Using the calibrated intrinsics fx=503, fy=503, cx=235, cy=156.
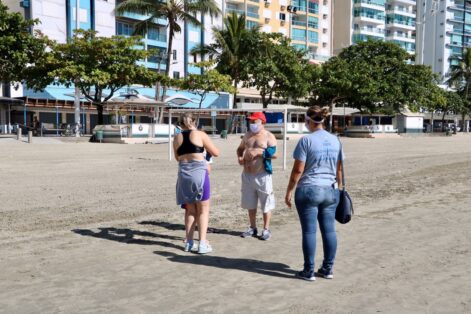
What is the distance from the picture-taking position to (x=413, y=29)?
10025 centimetres

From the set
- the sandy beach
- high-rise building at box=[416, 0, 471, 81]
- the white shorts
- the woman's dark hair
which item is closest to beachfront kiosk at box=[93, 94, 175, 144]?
the sandy beach

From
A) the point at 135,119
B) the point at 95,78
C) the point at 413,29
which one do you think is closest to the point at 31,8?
the point at 135,119

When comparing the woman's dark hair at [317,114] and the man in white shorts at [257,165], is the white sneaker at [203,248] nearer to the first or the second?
the man in white shorts at [257,165]

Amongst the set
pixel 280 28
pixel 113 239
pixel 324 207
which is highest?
pixel 280 28

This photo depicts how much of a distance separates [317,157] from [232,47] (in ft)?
128

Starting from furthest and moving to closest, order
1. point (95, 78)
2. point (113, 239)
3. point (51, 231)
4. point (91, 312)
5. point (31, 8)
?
point (31, 8)
point (95, 78)
point (51, 231)
point (113, 239)
point (91, 312)

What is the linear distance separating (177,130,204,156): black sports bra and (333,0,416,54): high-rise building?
86.2 m

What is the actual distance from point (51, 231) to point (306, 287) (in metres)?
3.80

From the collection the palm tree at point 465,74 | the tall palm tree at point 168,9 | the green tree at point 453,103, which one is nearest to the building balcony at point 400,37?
the palm tree at point 465,74

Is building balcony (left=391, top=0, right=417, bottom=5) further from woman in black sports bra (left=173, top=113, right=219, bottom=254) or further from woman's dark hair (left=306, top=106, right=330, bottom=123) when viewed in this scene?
woman's dark hair (left=306, top=106, right=330, bottom=123)

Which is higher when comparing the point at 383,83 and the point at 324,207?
the point at 383,83

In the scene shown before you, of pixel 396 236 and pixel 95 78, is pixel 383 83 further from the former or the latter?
pixel 396 236

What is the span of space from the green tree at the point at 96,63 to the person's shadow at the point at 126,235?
24.4 m

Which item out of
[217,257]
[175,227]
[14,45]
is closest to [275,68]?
[14,45]
